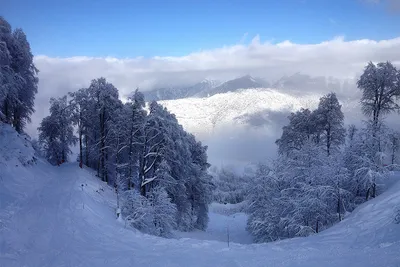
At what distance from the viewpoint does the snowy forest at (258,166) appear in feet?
68.2

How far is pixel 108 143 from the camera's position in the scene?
29.8 metres

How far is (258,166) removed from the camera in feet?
92.5

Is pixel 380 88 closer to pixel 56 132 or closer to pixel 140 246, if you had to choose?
pixel 140 246

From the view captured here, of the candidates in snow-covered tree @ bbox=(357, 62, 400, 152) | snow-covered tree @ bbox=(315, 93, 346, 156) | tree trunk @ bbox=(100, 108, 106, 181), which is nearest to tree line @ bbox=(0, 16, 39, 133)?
tree trunk @ bbox=(100, 108, 106, 181)

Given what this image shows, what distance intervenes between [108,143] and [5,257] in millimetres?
19738

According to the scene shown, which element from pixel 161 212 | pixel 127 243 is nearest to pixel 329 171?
pixel 161 212

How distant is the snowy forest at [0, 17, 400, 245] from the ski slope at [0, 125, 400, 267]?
10.5 ft

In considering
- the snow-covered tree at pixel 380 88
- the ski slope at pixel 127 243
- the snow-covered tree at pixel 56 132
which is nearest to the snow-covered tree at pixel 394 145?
the snow-covered tree at pixel 380 88

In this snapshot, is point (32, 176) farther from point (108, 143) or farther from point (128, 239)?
point (128, 239)

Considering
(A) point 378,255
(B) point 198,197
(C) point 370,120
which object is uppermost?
(C) point 370,120

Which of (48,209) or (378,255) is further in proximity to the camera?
(48,209)

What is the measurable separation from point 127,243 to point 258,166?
1789 centimetres

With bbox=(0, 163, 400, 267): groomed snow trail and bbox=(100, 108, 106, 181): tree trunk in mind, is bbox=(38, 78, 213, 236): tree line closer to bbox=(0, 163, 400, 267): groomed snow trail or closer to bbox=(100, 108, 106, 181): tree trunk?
bbox=(100, 108, 106, 181): tree trunk

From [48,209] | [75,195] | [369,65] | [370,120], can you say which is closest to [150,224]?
[75,195]
